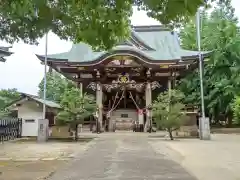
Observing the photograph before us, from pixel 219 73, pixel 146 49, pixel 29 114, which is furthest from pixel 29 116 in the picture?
pixel 219 73

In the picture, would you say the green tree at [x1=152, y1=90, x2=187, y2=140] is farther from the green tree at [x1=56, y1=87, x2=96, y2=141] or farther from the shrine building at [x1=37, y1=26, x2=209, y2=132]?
the shrine building at [x1=37, y1=26, x2=209, y2=132]

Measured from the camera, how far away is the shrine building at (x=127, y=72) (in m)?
26.8

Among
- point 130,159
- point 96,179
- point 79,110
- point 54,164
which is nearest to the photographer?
point 96,179

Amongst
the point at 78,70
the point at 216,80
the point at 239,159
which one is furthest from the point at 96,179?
the point at 216,80

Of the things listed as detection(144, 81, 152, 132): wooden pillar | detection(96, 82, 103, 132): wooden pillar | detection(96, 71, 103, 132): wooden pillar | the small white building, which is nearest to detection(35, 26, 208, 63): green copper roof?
detection(96, 71, 103, 132): wooden pillar

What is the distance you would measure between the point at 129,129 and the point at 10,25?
76.3 feet

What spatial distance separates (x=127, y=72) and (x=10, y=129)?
11.5 m

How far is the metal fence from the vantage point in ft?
66.5

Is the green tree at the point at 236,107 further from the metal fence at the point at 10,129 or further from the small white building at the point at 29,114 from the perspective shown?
the metal fence at the point at 10,129

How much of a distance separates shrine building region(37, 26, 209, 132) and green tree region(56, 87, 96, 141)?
22.0 feet

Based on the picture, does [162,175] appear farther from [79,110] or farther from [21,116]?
[21,116]

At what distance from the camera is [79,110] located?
19578 mm

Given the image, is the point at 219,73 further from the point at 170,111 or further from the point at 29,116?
the point at 29,116

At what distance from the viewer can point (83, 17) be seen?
674 centimetres
